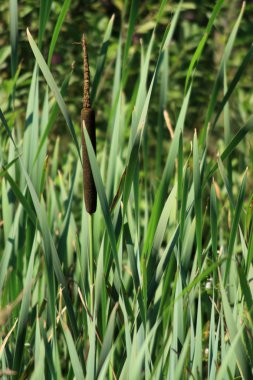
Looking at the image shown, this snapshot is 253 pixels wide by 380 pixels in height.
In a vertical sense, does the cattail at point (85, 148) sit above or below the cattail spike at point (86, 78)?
below

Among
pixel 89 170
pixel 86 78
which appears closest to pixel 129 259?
pixel 89 170

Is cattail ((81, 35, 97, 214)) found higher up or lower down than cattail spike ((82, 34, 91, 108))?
lower down

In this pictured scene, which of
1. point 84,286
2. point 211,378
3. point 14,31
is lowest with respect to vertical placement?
point 211,378

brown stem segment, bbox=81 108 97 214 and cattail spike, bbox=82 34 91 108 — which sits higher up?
cattail spike, bbox=82 34 91 108

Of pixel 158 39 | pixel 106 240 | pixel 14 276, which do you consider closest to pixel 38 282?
pixel 14 276

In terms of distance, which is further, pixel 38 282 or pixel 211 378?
pixel 38 282

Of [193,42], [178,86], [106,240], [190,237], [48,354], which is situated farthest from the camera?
[178,86]

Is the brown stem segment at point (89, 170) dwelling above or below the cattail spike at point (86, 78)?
below

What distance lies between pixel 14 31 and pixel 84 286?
18.8 inches

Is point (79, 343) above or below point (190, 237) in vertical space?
below

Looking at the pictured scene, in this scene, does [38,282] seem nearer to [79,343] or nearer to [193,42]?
[79,343]

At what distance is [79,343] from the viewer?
1.50 meters

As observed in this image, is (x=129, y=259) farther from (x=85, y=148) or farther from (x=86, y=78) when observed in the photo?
(x=86, y=78)

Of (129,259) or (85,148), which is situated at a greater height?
(85,148)
